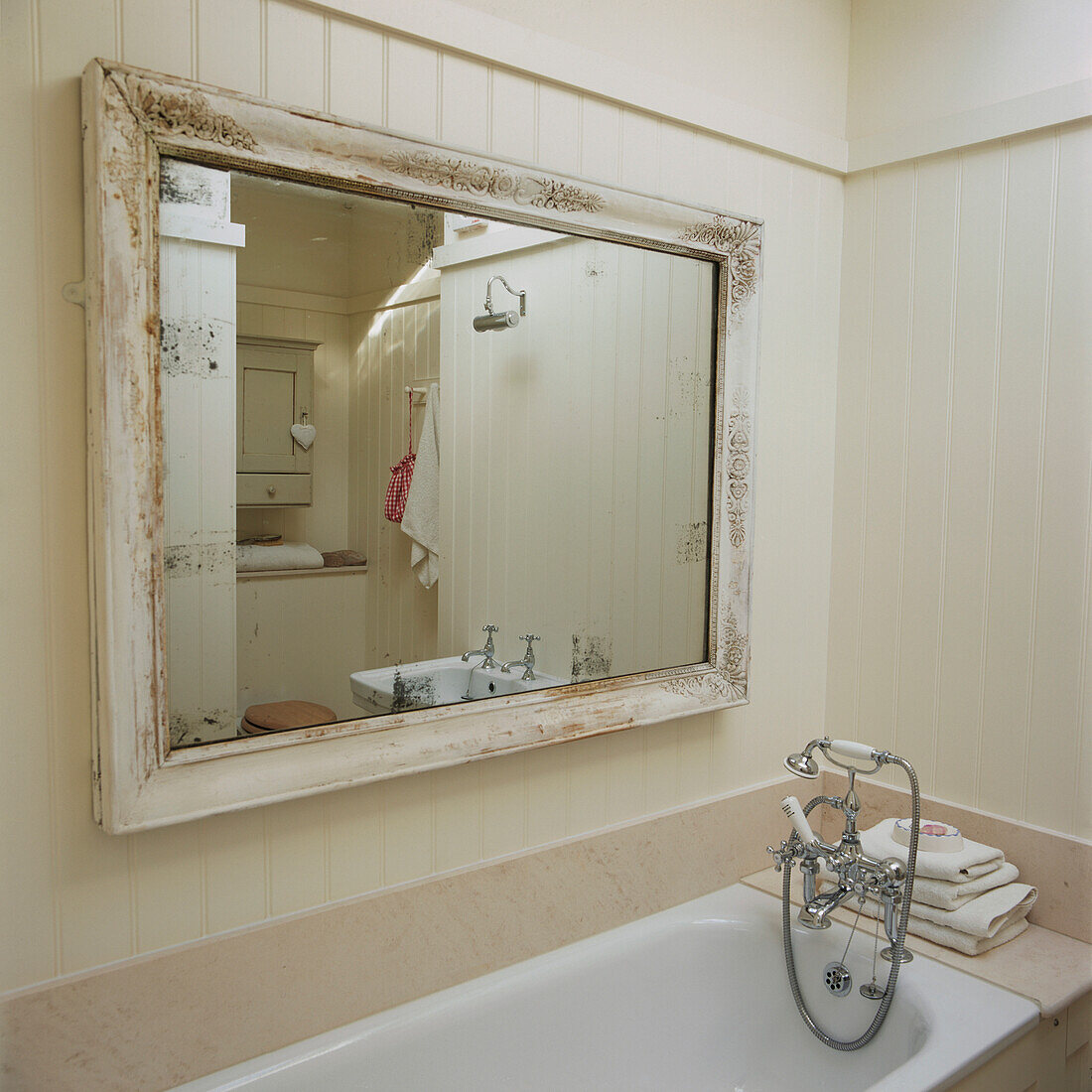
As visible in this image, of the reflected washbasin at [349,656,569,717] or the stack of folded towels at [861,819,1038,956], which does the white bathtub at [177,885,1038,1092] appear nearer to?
the stack of folded towels at [861,819,1038,956]

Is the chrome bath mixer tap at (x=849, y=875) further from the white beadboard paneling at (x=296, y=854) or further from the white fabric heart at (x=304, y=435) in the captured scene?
the white fabric heart at (x=304, y=435)

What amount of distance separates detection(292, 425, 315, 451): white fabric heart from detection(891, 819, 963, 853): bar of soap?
51.2 inches

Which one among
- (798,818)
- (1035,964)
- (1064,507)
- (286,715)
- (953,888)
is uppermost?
(1064,507)

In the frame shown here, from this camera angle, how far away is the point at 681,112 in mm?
1771

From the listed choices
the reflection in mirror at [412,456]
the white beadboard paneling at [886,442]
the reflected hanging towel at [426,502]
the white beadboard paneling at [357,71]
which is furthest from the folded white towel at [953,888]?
the white beadboard paneling at [357,71]

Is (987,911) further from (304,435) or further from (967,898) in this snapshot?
(304,435)

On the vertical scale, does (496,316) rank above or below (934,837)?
above

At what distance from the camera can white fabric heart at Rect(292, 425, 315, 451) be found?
1.36m

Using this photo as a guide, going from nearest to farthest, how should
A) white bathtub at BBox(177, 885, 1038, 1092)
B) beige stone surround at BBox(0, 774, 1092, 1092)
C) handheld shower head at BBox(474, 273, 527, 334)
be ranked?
beige stone surround at BBox(0, 774, 1092, 1092), white bathtub at BBox(177, 885, 1038, 1092), handheld shower head at BBox(474, 273, 527, 334)

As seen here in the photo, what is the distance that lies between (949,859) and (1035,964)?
22 centimetres

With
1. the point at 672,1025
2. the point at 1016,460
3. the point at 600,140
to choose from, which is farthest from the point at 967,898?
the point at 600,140

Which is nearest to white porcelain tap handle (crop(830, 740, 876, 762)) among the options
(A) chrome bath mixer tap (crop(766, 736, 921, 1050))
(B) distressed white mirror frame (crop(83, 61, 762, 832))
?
(A) chrome bath mixer tap (crop(766, 736, 921, 1050))

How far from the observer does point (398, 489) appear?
1.47m

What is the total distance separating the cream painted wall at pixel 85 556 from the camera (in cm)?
114
